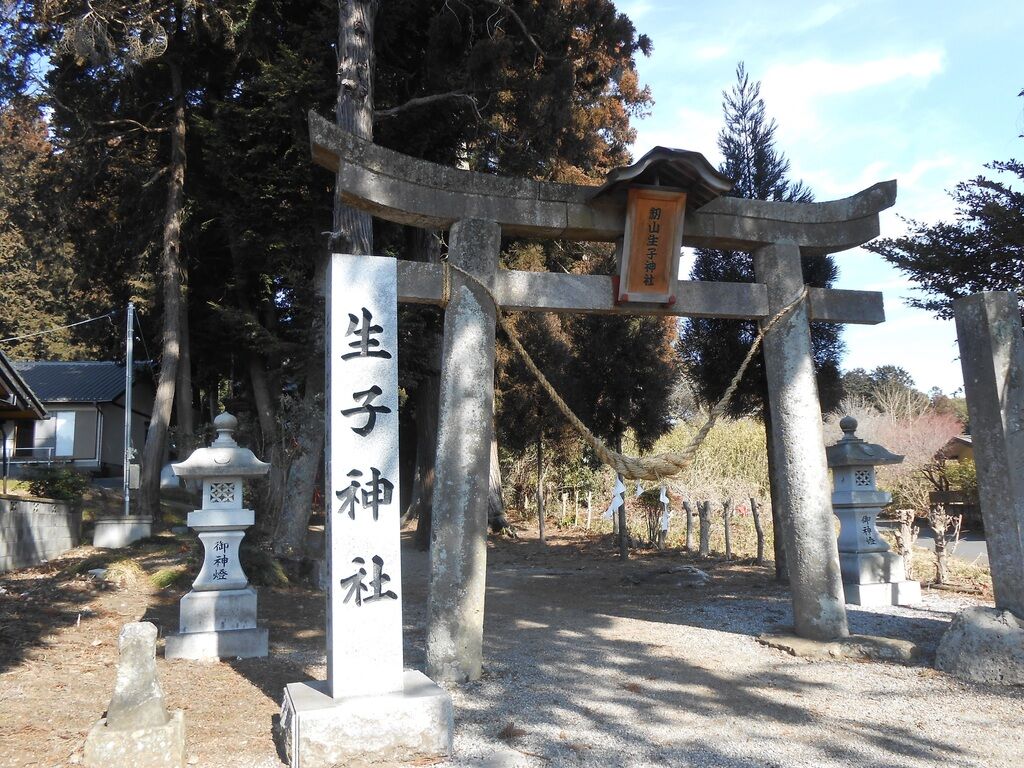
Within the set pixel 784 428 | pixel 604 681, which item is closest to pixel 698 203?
pixel 784 428

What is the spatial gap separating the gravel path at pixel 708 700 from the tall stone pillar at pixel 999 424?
995 mm

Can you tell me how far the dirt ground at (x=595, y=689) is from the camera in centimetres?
405

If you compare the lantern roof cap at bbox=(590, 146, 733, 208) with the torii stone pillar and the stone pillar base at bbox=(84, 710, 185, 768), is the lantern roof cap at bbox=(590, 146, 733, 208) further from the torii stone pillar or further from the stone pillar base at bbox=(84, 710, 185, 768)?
the stone pillar base at bbox=(84, 710, 185, 768)

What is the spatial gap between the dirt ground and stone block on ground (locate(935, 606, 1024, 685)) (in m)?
0.18

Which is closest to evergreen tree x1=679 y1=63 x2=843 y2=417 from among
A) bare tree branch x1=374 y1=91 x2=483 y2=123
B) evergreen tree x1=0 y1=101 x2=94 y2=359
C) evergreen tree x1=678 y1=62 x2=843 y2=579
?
evergreen tree x1=678 y1=62 x2=843 y2=579

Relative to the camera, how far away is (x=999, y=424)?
5758 millimetres

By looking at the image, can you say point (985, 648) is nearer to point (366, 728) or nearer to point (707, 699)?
point (707, 699)

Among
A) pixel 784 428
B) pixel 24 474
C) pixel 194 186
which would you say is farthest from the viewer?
pixel 24 474

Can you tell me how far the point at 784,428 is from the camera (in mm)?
6426

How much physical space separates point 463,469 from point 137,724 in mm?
2570

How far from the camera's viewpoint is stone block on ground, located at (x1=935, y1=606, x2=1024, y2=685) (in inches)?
204

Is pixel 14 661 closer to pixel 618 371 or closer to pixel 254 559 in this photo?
pixel 254 559

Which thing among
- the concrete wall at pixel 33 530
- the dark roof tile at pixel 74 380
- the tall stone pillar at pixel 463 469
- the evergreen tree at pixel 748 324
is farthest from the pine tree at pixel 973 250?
the dark roof tile at pixel 74 380

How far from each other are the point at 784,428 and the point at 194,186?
14883mm
